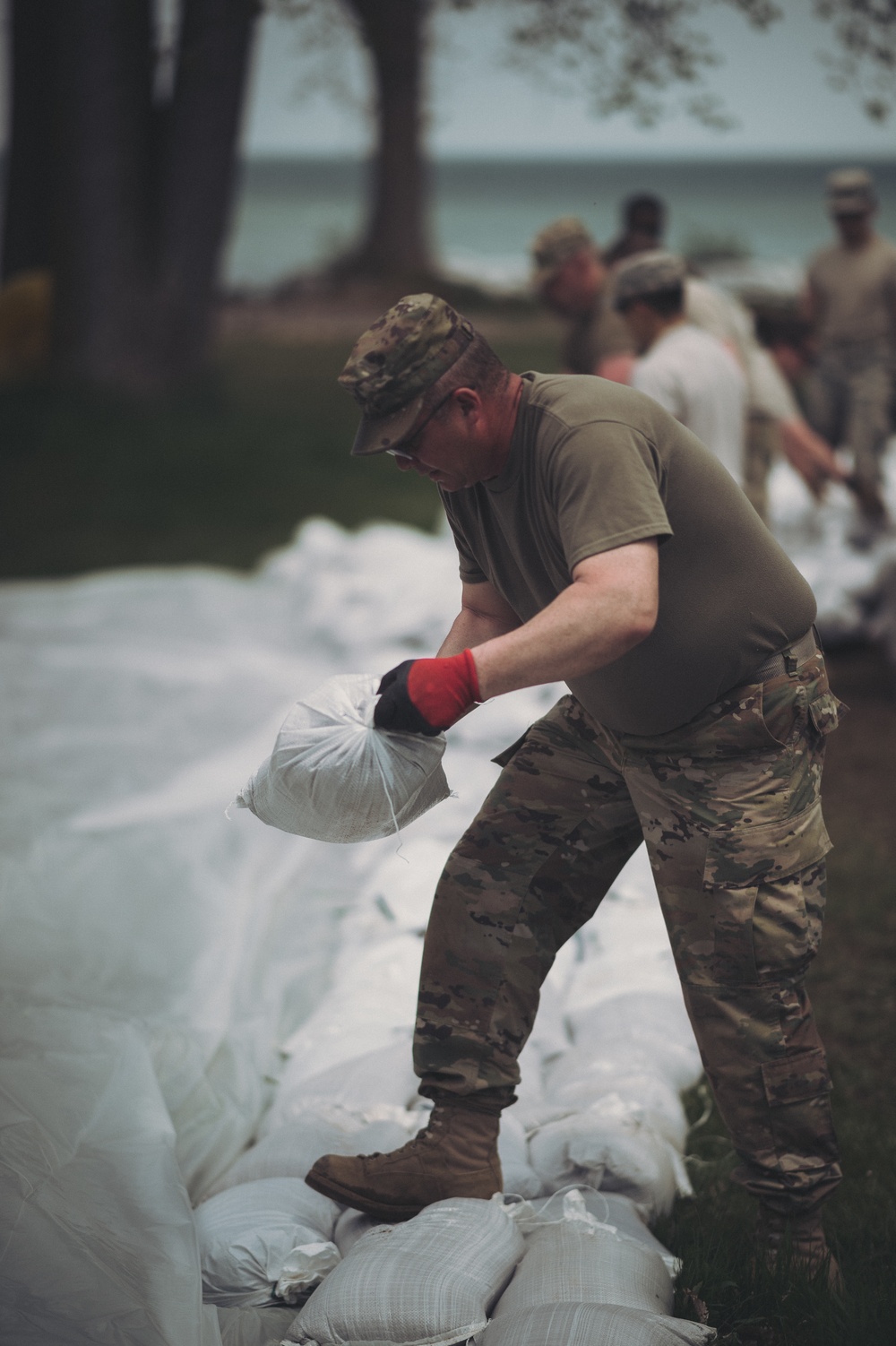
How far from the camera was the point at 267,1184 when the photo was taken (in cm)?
242

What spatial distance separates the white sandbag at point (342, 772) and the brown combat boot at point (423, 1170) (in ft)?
1.90

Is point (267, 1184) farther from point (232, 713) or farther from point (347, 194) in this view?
point (347, 194)

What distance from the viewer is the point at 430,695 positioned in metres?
1.94

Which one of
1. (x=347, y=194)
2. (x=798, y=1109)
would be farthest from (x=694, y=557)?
(x=347, y=194)

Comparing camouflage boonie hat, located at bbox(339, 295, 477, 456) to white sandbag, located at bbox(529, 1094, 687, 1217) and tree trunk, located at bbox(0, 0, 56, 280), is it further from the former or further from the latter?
tree trunk, located at bbox(0, 0, 56, 280)

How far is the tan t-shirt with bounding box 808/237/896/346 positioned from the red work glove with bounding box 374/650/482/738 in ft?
17.7

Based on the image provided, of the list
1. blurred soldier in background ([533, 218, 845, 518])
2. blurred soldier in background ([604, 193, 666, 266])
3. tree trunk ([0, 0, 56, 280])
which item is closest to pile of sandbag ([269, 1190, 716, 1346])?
blurred soldier in background ([533, 218, 845, 518])

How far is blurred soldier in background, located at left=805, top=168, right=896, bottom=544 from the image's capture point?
6691mm

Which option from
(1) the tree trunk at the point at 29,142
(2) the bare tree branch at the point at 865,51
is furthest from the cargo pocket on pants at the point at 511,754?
(1) the tree trunk at the point at 29,142

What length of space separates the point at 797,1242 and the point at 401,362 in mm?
1498

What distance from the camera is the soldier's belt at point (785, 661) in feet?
7.23

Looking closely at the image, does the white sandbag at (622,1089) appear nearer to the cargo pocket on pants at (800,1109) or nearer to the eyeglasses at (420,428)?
the cargo pocket on pants at (800,1109)

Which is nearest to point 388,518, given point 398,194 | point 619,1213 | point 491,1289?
point 619,1213

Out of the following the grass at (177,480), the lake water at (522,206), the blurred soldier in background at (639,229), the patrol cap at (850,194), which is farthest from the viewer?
the lake water at (522,206)
